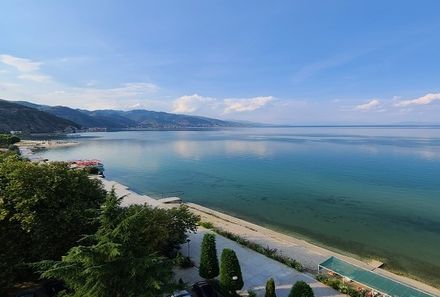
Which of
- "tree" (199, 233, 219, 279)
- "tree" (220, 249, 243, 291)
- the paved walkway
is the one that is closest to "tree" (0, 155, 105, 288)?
"tree" (199, 233, 219, 279)

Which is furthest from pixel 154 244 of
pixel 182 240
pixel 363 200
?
pixel 363 200

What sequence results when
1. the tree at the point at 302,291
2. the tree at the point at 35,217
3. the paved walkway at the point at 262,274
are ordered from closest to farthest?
the tree at the point at 302,291, the tree at the point at 35,217, the paved walkway at the point at 262,274

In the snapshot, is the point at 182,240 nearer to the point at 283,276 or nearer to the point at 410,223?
the point at 283,276

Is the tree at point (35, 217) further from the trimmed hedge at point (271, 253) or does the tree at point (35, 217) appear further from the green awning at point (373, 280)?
the green awning at point (373, 280)

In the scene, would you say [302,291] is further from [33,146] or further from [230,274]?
[33,146]

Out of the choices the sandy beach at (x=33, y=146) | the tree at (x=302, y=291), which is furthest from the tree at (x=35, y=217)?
the sandy beach at (x=33, y=146)
